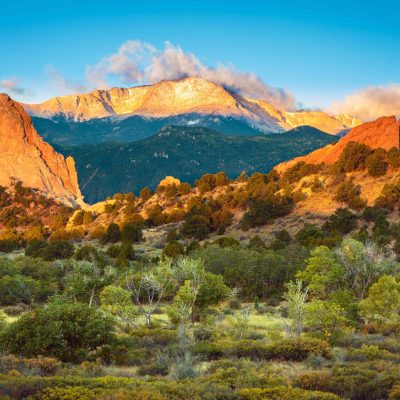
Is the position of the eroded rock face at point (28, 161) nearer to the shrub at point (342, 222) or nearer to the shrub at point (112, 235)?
the shrub at point (112, 235)

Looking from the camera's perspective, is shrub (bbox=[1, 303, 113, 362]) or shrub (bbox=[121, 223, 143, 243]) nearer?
shrub (bbox=[1, 303, 113, 362])

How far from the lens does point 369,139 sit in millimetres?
89062

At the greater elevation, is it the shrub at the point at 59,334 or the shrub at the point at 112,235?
the shrub at the point at 112,235

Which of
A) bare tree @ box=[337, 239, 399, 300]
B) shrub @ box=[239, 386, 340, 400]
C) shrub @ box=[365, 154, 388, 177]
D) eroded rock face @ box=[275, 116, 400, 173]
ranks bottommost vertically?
shrub @ box=[239, 386, 340, 400]

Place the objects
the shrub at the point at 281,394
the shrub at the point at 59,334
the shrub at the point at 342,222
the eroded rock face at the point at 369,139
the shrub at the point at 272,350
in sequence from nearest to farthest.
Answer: the shrub at the point at 281,394 → the shrub at the point at 59,334 → the shrub at the point at 272,350 → the shrub at the point at 342,222 → the eroded rock face at the point at 369,139

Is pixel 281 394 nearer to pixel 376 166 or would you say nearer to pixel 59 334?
pixel 59 334

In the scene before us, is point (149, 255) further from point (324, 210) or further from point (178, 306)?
point (178, 306)

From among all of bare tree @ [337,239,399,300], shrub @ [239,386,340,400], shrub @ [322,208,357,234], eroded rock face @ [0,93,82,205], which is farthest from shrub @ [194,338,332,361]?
eroded rock face @ [0,93,82,205]

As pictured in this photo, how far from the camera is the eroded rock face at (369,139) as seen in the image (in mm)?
84938

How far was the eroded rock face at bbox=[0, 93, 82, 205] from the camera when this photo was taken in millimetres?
109750

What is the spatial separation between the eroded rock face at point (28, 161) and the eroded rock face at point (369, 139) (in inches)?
2104

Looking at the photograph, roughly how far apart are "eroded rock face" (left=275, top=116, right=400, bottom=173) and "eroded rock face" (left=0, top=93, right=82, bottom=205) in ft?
175

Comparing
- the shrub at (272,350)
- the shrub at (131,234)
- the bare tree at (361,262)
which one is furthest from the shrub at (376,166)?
the shrub at (272,350)

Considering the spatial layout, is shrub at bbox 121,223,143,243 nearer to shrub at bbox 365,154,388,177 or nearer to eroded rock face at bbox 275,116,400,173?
eroded rock face at bbox 275,116,400,173
